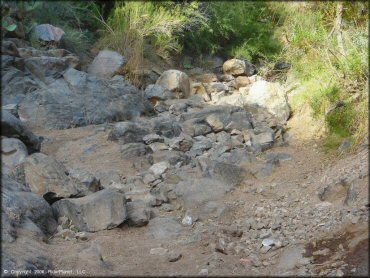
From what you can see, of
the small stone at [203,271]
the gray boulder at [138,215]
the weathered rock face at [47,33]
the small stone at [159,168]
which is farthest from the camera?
the weathered rock face at [47,33]

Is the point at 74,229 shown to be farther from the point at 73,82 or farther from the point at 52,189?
the point at 73,82

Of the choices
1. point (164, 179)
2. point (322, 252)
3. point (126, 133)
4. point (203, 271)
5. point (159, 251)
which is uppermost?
point (322, 252)

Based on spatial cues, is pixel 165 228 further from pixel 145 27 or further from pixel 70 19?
pixel 70 19

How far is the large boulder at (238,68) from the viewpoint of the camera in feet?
28.7

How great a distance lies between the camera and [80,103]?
22.9 ft

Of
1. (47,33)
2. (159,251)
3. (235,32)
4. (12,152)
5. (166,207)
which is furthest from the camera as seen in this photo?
(235,32)

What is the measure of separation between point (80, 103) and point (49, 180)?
8.40 ft

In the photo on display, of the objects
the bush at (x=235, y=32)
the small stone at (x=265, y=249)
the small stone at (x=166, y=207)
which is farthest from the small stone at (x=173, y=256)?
the bush at (x=235, y=32)

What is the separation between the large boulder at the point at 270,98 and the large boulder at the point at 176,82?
1035 mm

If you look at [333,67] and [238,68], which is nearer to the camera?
[333,67]

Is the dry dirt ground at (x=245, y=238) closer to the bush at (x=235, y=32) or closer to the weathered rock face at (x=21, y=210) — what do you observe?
the weathered rock face at (x=21, y=210)

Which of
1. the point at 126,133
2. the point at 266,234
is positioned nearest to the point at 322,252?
the point at 266,234

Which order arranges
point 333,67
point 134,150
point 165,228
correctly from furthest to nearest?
point 333,67, point 134,150, point 165,228

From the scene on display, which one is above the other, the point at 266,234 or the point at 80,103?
the point at 266,234
